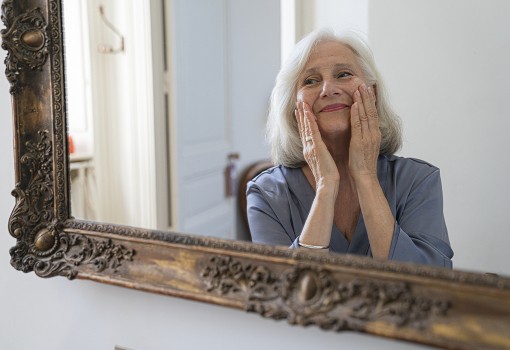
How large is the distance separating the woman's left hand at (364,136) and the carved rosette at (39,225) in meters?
0.42

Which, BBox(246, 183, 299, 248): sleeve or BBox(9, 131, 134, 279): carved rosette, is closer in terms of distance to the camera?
BBox(246, 183, 299, 248): sleeve

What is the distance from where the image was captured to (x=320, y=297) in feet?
2.22

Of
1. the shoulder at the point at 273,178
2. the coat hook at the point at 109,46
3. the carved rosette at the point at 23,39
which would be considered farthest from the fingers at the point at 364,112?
the carved rosette at the point at 23,39

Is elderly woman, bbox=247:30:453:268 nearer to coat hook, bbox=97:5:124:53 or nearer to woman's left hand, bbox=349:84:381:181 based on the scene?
woman's left hand, bbox=349:84:381:181

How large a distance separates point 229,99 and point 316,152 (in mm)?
141

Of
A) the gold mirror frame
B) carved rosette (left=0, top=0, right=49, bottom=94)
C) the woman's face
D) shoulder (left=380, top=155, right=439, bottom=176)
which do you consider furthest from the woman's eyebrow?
carved rosette (left=0, top=0, right=49, bottom=94)

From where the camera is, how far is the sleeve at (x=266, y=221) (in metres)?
0.73

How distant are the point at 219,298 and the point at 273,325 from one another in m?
0.09

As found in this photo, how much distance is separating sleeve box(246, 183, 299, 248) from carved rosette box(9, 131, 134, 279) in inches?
10.6

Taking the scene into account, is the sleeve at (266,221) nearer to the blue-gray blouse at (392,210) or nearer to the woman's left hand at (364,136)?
the blue-gray blouse at (392,210)

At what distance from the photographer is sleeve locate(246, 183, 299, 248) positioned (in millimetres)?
733

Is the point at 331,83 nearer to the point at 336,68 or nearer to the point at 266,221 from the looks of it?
the point at 336,68

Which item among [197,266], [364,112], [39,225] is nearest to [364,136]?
[364,112]

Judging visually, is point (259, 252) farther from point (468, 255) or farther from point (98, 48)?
A: point (98, 48)
